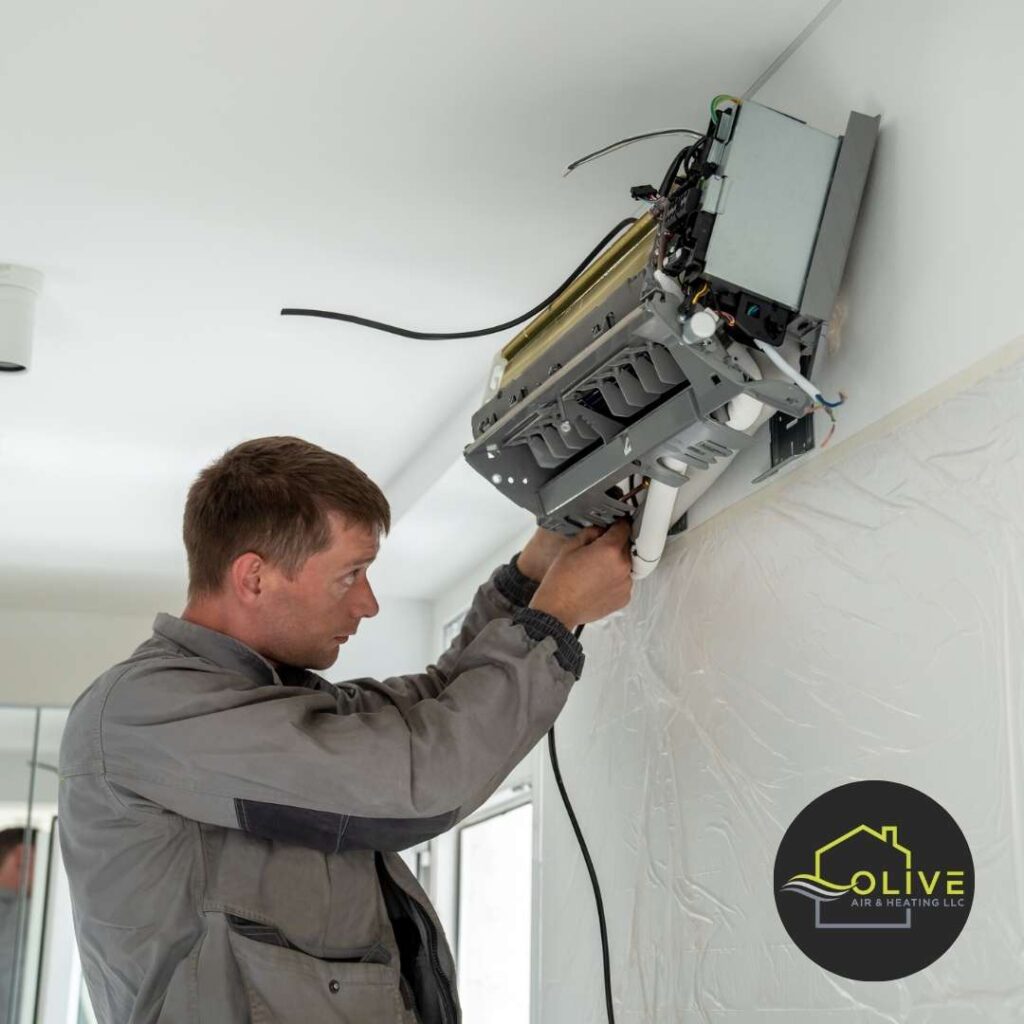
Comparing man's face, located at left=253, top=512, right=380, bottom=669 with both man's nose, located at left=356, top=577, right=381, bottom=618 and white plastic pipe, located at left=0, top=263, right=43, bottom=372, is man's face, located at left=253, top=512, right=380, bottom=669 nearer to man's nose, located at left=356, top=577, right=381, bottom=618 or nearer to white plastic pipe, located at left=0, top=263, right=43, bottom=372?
man's nose, located at left=356, top=577, right=381, bottom=618

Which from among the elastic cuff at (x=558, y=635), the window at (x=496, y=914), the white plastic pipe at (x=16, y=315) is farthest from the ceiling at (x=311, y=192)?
the window at (x=496, y=914)

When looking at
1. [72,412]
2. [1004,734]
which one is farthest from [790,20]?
[72,412]

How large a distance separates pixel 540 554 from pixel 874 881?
0.73 meters

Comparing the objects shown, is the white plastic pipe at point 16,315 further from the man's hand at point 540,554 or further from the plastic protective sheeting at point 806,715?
the plastic protective sheeting at point 806,715

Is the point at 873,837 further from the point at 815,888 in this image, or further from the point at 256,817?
the point at 256,817

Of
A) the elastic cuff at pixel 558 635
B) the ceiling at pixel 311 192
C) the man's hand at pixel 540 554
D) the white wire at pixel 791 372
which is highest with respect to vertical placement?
the ceiling at pixel 311 192

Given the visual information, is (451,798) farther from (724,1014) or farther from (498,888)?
(498,888)

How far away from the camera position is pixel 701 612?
1.74 meters

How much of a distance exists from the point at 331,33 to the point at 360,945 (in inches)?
44.1

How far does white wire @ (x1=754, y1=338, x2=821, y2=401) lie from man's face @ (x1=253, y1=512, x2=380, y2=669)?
1.84 feet

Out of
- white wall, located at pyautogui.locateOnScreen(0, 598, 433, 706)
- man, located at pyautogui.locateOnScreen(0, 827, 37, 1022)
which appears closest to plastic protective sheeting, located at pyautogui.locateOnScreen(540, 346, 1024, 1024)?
white wall, located at pyautogui.locateOnScreen(0, 598, 433, 706)

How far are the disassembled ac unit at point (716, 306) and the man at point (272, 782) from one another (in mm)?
277

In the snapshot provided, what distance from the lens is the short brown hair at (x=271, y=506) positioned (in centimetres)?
158

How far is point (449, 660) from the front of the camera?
1.85 meters
